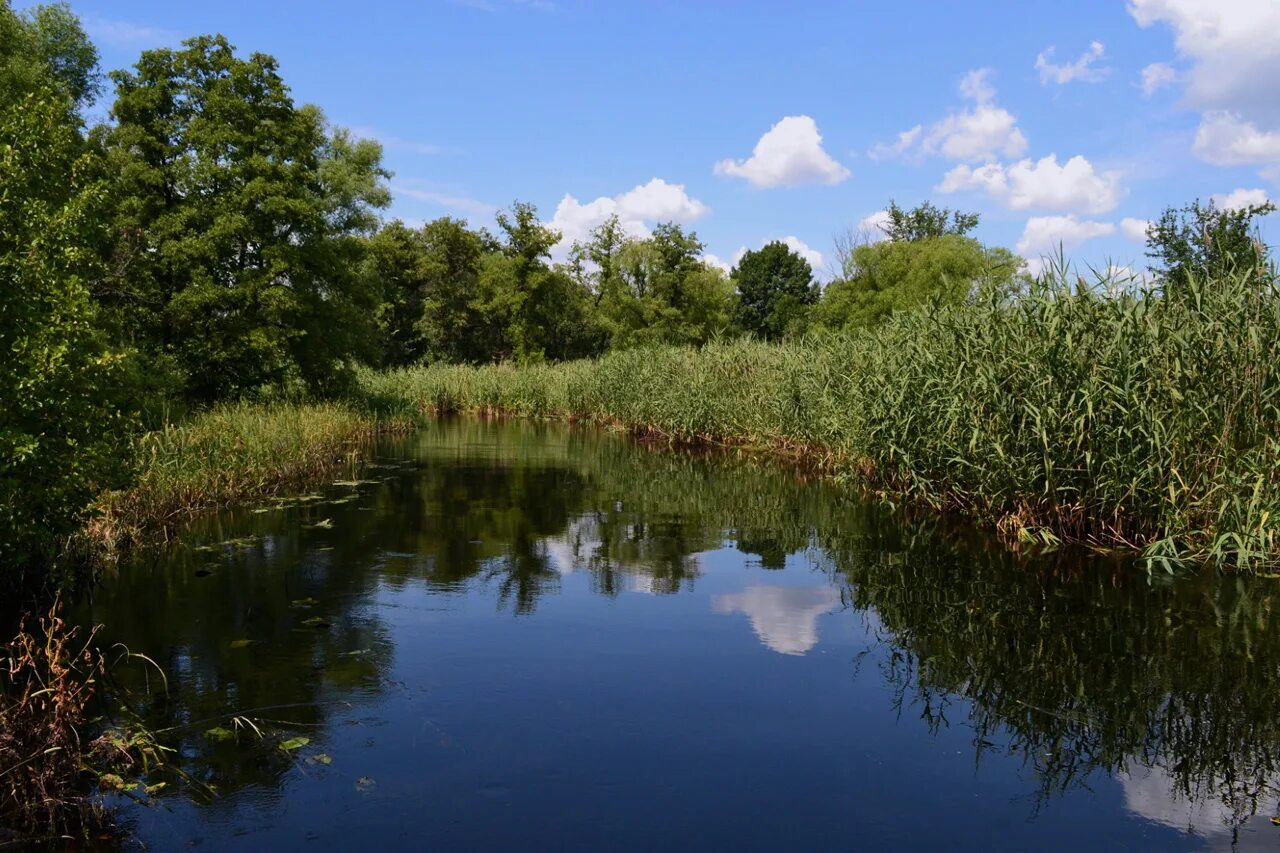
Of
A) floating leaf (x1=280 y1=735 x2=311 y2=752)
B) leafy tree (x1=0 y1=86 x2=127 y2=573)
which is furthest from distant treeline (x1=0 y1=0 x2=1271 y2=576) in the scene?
floating leaf (x1=280 y1=735 x2=311 y2=752)

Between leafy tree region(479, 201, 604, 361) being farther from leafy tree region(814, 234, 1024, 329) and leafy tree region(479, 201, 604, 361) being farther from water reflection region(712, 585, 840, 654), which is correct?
water reflection region(712, 585, 840, 654)

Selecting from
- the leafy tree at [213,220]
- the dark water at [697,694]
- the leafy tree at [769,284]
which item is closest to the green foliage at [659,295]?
the leafy tree at [769,284]

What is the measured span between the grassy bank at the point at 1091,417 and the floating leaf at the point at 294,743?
838 cm

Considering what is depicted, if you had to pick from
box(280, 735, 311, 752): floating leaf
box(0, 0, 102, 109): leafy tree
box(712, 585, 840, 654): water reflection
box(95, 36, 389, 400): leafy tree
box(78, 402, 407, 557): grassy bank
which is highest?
box(0, 0, 102, 109): leafy tree

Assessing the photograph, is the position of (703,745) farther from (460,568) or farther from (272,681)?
(460,568)

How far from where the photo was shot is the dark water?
490 cm

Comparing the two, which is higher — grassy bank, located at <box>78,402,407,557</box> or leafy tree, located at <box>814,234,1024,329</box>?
leafy tree, located at <box>814,234,1024,329</box>

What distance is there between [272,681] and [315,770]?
65.3 inches

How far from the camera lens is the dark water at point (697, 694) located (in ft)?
16.1

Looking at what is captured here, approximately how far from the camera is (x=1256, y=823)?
4.87 metres

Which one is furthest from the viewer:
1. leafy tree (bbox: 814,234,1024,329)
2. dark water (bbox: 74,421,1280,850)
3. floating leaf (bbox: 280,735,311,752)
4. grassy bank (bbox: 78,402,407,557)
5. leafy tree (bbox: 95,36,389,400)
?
leafy tree (bbox: 814,234,1024,329)

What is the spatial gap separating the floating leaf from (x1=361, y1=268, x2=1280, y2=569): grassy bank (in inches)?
330

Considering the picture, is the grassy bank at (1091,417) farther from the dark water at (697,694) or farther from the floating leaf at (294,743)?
the floating leaf at (294,743)

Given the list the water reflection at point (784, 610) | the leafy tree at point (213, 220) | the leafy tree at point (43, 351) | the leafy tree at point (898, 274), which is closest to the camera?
the leafy tree at point (43, 351)
